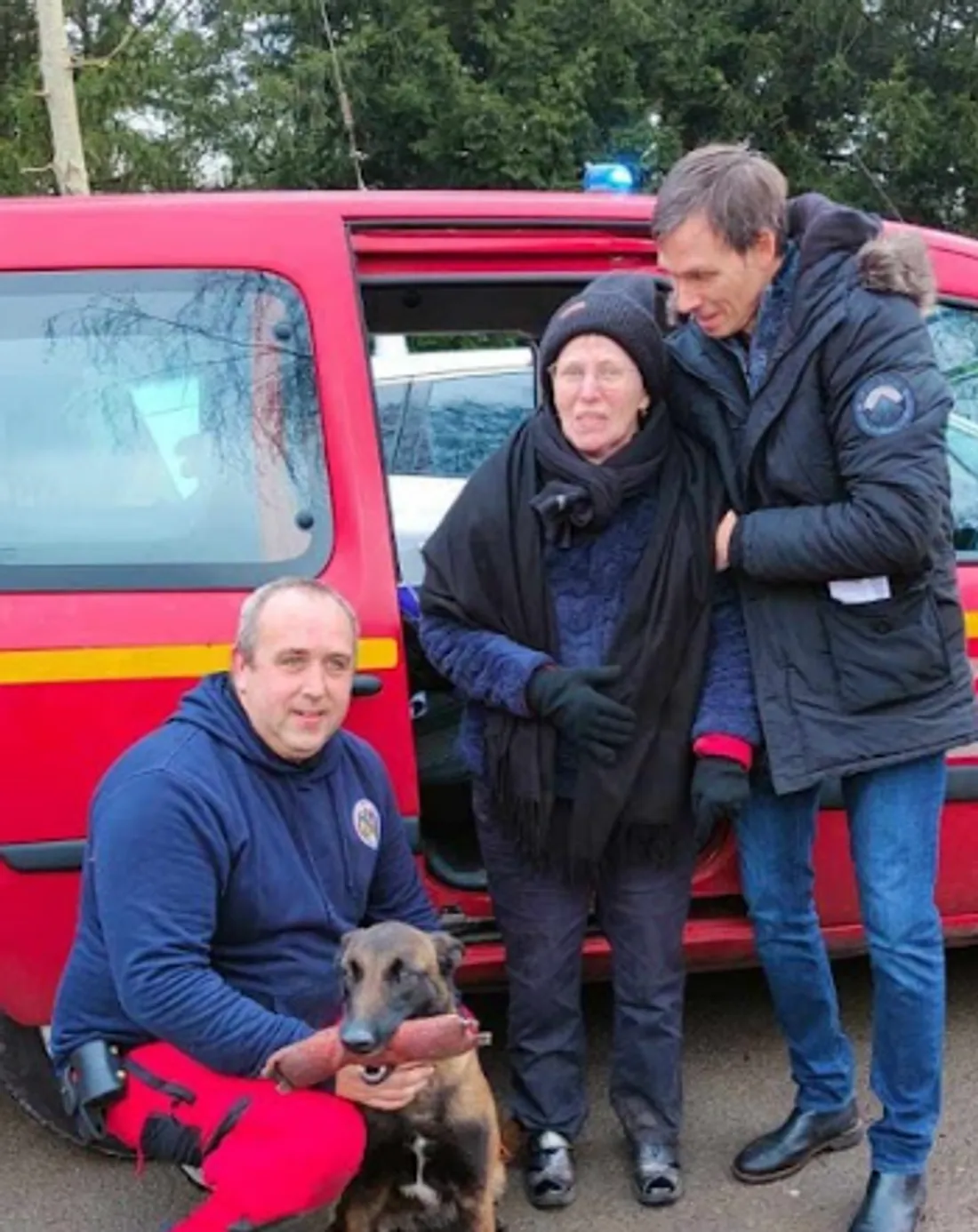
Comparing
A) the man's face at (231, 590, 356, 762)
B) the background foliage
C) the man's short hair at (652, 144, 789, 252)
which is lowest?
the man's face at (231, 590, 356, 762)

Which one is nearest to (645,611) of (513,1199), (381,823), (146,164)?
(381,823)

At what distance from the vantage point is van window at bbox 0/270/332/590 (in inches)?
102

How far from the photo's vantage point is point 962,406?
3041mm

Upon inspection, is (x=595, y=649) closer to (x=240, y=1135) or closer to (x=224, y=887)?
(x=224, y=887)

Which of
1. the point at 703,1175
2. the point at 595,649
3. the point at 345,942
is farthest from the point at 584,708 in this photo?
the point at 703,1175

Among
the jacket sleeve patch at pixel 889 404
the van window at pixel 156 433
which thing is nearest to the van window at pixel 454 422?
the van window at pixel 156 433

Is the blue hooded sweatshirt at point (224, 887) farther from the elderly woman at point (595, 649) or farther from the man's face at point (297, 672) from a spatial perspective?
the elderly woman at point (595, 649)

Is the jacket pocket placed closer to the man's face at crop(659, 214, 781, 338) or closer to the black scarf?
the black scarf

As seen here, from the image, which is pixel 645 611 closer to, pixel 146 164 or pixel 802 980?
pixel 802 980

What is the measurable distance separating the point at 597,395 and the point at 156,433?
33.2 inches

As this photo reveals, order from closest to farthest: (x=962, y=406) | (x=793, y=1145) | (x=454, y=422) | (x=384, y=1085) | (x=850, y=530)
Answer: (x=384, y=1085), (x=850, y=530), (x=793, y=1145), (x=962, y=406), (x=454, y=422)

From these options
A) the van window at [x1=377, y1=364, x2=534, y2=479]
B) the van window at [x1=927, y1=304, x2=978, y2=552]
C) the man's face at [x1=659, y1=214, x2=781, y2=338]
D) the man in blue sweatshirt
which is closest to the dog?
the man in blue sweatshirt

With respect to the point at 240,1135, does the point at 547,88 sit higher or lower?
higher

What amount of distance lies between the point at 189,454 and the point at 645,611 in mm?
908
